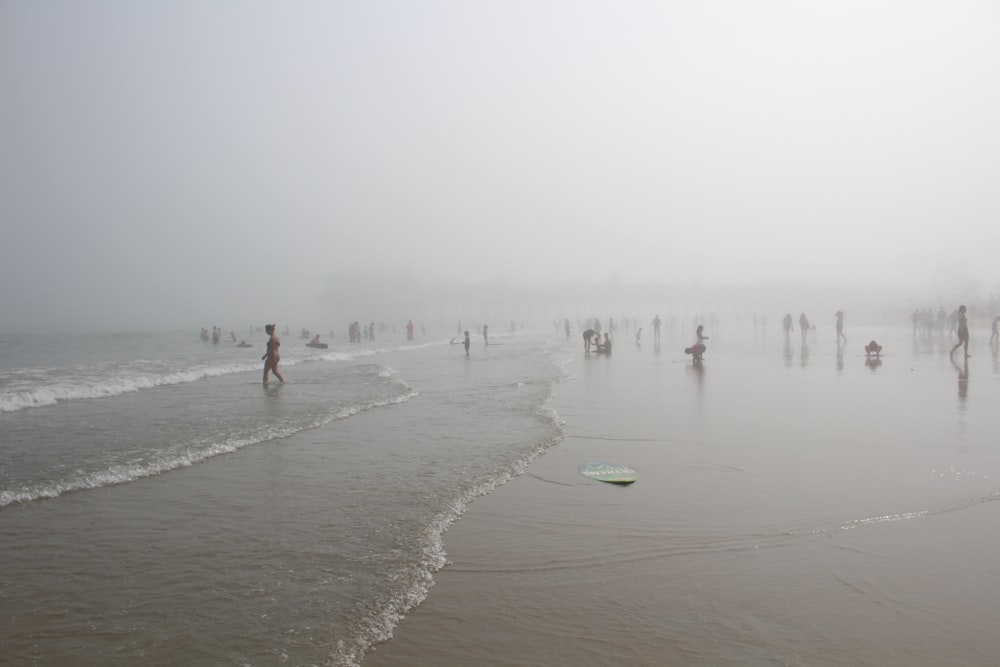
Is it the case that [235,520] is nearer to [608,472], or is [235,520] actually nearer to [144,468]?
Result: [144,468]

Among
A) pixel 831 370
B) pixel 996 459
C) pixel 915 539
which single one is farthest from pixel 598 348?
pixel 915 539

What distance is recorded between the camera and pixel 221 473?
7.31 m

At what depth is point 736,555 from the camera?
4.28 meters

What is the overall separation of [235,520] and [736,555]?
423 cm

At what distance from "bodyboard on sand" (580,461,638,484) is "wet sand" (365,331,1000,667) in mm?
154

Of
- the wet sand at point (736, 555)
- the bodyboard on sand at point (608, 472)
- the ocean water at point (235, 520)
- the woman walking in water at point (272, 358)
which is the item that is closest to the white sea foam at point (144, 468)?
the ocean water at point (235, 520)

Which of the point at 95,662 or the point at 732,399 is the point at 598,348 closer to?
the point at 732,399

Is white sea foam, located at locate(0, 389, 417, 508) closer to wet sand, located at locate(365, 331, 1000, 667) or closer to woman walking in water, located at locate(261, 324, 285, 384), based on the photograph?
wet sand, located at locate(365, 331, 1000, 667)

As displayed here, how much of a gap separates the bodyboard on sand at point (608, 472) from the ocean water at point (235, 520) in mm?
833

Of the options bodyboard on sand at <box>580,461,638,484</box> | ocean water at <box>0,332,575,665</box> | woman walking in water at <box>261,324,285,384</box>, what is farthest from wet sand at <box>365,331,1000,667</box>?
woman walking in water at <box>261,324,285,384</box>

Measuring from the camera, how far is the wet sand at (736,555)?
310 cm

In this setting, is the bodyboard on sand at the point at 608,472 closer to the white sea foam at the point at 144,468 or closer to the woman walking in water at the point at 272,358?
the white sea foam at the point at 144,468

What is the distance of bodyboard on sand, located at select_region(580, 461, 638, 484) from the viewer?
646 cm

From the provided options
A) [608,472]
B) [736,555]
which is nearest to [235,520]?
[608,472]
